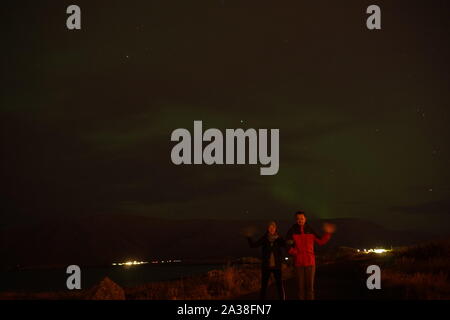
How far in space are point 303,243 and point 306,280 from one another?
84 centimetres

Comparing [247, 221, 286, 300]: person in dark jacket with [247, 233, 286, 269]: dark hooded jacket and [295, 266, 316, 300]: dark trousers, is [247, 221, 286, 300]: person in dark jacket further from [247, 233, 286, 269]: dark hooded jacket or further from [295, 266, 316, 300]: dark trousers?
[295, 266, 316, 300]: dark trousers

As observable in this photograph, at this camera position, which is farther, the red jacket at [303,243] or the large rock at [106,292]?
the large rock at [106,292]

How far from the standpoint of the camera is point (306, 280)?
43.7ft

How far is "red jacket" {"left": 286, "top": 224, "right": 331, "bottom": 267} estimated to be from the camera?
43.1 feet

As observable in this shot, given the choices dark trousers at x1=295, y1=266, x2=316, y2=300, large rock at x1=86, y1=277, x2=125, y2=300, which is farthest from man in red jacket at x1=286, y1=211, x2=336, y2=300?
large rock at x1=86, y1=277, x2=125, y2=300

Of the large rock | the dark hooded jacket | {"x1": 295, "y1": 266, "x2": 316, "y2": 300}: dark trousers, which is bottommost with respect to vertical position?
the large rock

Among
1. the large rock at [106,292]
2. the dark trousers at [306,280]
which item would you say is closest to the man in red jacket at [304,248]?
the dark trousers at [306,280]

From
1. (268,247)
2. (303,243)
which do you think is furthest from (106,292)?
(303,243)

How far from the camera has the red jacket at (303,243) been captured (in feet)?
43.1

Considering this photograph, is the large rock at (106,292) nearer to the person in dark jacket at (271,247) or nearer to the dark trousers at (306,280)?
the person in dark jacket at (271,247)
